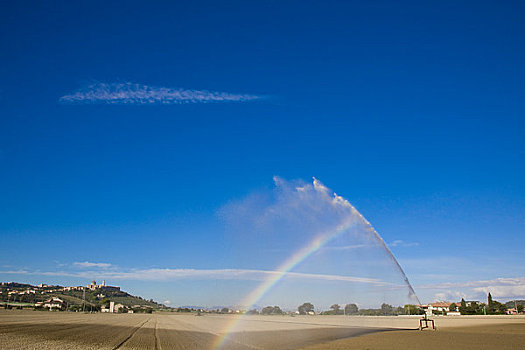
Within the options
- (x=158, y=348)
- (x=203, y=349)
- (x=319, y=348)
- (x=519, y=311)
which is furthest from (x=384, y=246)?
(x=519, y=311)

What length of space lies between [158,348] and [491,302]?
159203 millimetres

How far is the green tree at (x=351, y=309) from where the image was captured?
36.8 meters

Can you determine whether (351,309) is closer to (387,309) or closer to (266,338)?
(387,309)

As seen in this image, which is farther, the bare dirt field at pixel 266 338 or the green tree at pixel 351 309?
the green tree at pixel 351 309

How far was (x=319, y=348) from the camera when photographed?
25828 mm

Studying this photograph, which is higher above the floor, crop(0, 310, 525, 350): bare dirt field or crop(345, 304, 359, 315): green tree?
crop(345, 304, 359, 315): green tree

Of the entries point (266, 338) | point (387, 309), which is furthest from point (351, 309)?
point (266, 338)

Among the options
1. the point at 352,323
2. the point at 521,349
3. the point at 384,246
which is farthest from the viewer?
the point at 352,323

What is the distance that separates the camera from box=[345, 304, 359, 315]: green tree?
121ft

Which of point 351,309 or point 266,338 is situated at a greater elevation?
point 351,309

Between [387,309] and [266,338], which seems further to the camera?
[387,309]

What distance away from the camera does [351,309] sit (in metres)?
39.0

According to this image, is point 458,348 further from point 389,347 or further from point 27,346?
point 27,346

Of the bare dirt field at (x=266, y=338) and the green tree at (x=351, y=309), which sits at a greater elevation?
the green tree at (x=351, y=309)
